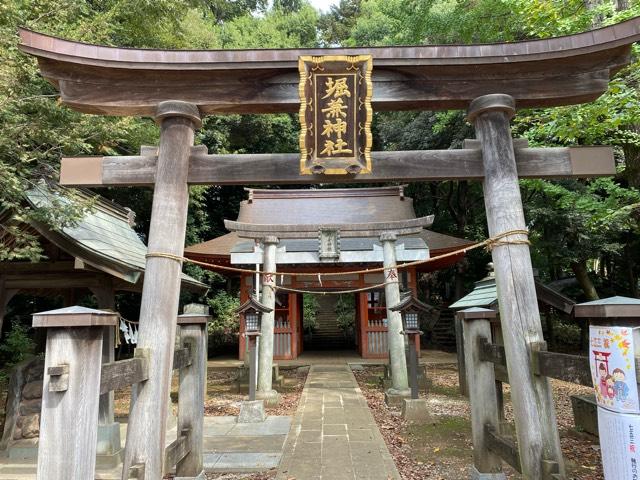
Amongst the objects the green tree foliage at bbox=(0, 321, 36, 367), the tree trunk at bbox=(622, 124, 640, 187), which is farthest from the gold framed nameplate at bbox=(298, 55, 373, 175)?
the green tree foliage at bbox=(0, 321, 36, 367)

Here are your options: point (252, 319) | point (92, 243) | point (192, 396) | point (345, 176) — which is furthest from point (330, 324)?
point (345, 176)

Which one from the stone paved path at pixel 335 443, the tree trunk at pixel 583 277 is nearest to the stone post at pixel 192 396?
the stone paved path at pixel 335 443

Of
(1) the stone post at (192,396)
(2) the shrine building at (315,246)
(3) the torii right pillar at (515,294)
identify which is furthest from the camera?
(2) the shrine building at (315,246)

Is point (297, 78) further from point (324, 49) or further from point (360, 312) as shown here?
point (360, 312)

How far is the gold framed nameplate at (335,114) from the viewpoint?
389 centimetres

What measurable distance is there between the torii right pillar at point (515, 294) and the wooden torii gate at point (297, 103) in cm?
1

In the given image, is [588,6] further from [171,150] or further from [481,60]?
[171,150]

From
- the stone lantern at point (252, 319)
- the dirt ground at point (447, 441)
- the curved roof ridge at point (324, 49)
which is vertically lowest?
the dirt ground at point (447, 441)

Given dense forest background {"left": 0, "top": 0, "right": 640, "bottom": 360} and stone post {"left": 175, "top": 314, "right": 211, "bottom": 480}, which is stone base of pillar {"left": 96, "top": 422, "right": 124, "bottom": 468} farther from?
dense forest background {"left": 0, "top": 0, "right": 640, "bottom": 360}

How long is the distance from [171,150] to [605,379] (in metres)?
3.74

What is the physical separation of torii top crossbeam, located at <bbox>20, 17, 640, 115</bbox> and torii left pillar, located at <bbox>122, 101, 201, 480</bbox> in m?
0.30

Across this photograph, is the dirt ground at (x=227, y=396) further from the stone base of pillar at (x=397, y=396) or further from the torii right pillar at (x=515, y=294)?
the torii right pillar at (x=515, y=294)

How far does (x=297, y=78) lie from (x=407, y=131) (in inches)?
619

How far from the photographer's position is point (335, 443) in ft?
17.8
